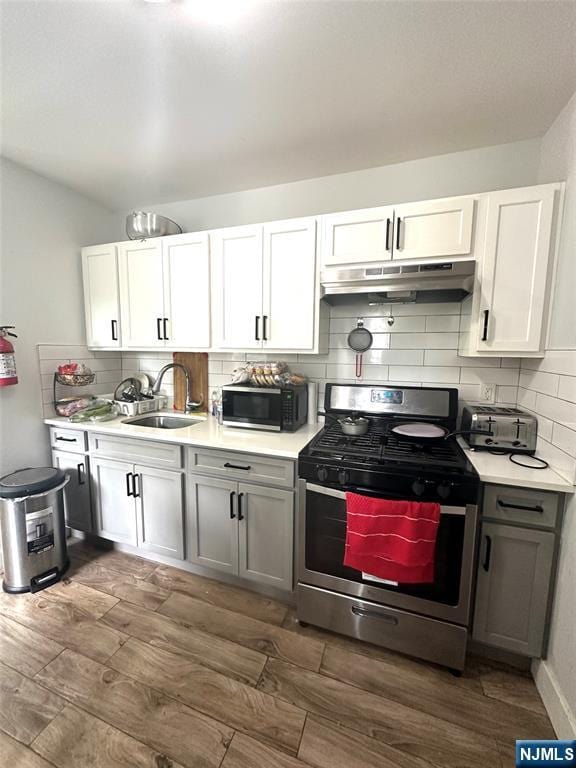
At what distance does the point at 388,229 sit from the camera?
1.69m

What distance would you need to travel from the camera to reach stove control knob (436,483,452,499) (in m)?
1.32

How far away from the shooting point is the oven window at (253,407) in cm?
195

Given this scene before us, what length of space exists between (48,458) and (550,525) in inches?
124

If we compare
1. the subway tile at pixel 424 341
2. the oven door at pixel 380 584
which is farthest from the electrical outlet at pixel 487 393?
the oven door at pixel 380 584

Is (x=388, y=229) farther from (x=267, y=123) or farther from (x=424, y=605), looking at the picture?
(x=424, y=605)

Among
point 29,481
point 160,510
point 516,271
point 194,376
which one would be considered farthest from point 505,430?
point 29,481

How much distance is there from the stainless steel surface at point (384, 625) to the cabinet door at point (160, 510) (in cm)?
86

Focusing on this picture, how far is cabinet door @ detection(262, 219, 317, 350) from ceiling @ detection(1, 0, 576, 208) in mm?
488

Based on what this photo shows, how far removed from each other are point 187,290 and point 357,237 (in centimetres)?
122

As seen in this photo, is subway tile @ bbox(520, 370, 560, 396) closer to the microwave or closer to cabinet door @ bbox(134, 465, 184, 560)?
the microwave

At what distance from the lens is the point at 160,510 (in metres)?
2.00

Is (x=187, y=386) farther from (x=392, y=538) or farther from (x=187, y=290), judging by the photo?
(x=392, y=538)

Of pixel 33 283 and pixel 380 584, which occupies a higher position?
pixel 33 283

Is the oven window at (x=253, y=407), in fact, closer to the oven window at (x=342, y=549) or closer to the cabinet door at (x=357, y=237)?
the oven window at (x=342, y=549)
